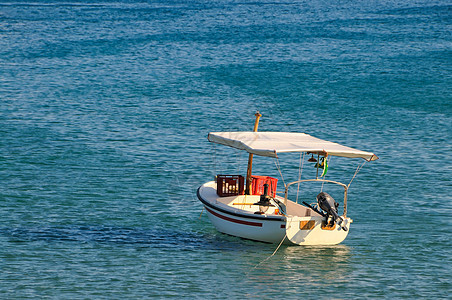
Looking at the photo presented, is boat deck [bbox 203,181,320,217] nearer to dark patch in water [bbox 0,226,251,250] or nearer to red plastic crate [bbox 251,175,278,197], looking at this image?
red plastic crate [bbox 251,175,278,197]

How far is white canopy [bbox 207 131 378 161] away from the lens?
26.9 meters

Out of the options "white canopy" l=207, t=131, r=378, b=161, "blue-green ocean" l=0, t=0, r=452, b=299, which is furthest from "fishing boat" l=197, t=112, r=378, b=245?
"blue-green ocean" l=0, t=0, r=452, b=299

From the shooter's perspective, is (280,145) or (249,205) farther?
(249,205)

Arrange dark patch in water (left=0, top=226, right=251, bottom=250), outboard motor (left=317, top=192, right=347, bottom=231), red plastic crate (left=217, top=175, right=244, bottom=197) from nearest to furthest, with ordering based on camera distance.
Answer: outboard motor (left=317, top=192, right=347, bottom=231) → dark patch in water (left=0, top=226, right=251, bottom=250) → red plastic crate (left=217, top=175, right=244, bottom=197)

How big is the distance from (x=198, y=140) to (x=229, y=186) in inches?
811

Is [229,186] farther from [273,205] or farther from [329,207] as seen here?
[329,207]

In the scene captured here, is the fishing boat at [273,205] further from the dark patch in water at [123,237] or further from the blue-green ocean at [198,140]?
the dark patch in water at [123,237]

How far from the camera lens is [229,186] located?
29656 mm

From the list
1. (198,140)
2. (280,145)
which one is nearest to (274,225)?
(280,145)

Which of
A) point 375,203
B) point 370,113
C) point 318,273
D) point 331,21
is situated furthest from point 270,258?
point 331,21

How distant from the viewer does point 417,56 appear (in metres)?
86.6

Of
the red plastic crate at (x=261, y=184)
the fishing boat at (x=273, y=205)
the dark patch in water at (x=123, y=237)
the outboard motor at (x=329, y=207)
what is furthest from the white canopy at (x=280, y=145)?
the dark patch in water at (x=123, y=237)

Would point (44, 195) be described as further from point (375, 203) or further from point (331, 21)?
point (331, 21)

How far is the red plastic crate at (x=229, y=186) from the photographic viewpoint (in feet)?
96.9
